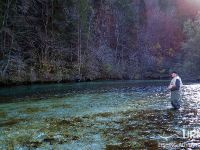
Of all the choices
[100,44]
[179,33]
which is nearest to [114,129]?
[100,44]

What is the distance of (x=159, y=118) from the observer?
18.8 meters

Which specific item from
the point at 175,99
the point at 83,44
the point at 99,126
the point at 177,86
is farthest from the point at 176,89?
the point at 83,44

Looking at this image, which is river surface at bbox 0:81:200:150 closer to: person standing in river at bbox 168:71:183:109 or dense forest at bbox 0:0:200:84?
person standing in river at bbox 168:71:183:109

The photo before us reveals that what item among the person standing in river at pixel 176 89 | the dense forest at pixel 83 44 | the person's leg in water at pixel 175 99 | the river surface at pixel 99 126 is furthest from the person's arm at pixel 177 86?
the dense forest at pixel 83 44

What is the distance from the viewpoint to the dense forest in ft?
156

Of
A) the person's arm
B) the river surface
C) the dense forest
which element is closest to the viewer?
the river surface

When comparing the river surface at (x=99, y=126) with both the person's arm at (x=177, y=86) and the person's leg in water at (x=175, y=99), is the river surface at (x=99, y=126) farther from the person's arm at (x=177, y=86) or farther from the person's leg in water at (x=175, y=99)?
the person's arm at (x=177, y=86)

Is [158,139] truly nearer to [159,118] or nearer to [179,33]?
[159,118]

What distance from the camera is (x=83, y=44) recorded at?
2408 inches

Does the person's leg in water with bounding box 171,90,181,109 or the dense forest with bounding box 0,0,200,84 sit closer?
the person's leg in water with bounding box 171,90,181,109

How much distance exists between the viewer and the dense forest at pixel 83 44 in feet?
156

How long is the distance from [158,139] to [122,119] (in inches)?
195

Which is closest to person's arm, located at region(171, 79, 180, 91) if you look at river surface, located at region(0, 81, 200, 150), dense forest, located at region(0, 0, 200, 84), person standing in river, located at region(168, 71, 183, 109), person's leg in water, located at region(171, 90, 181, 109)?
person standing in river, located at region(168, 71, 183, 109)

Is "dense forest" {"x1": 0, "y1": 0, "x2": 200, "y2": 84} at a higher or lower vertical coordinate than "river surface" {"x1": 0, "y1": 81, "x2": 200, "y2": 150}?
higher
